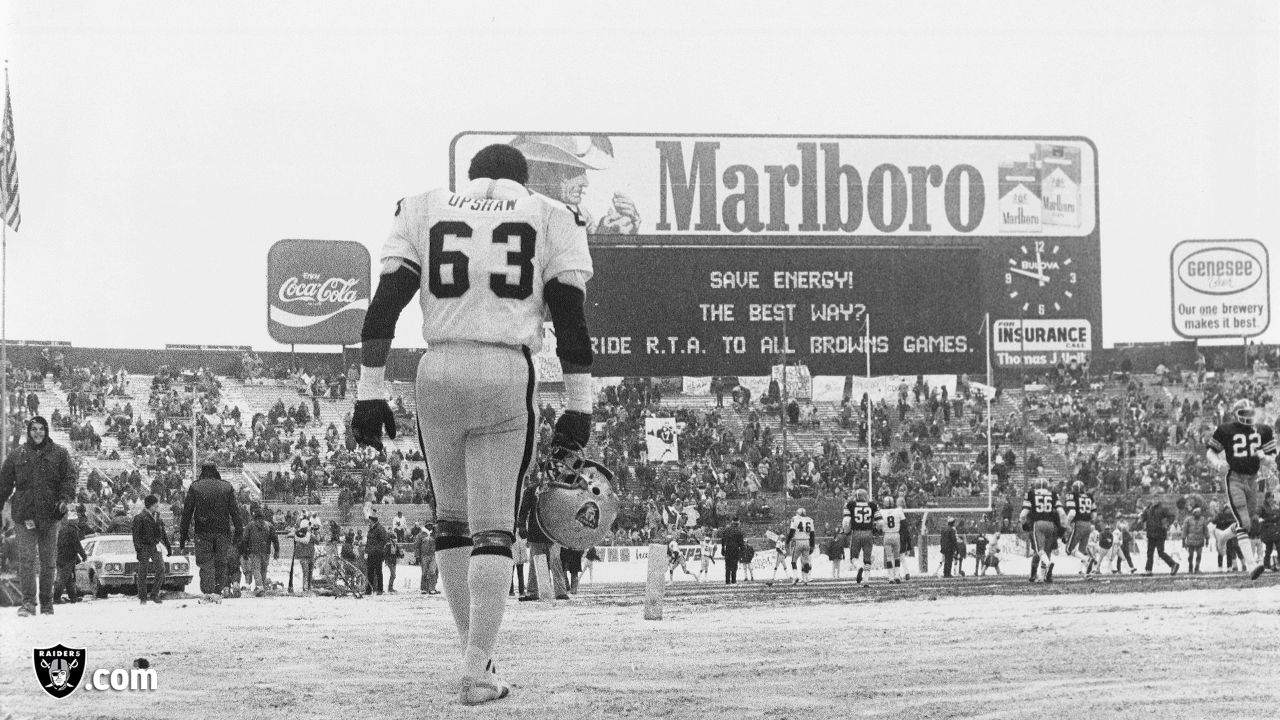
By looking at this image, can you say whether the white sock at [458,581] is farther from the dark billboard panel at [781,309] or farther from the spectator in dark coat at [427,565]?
the dark billboard panel at [781,309]

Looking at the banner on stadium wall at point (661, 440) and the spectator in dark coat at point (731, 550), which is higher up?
the banner on stadium wall at point (661, 440)

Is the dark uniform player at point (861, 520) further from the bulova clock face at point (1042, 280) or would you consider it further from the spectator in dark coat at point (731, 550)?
the bulova clock face at point (1042, 280)

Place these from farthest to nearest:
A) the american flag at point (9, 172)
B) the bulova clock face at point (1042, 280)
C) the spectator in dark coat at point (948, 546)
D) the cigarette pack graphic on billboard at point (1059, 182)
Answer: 1. the cigarette pack graphic on billboard at point (1059, 182)
2. the bulova clock face at point (1042, 280)
3. the spectator in dark coat at point (948, 546)
4. the american flag at point (9, 172)

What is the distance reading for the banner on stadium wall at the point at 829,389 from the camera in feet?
111

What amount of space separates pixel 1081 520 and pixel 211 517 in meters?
12.1

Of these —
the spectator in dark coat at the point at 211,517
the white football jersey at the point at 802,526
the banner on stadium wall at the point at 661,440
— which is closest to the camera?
the spectator in dark coat at the point at 211,517

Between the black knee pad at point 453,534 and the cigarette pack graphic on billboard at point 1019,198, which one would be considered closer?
the black knee pad at point 453,534

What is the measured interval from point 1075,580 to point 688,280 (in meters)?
7.29

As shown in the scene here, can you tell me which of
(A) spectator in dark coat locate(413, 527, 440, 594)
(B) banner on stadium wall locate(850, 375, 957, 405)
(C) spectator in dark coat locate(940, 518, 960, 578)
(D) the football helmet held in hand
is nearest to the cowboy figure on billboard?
(A) spectator in dark coat locate(413, 527, 440, 594)

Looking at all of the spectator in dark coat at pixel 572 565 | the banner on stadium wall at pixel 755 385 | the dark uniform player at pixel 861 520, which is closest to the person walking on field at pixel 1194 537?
the dark uniform player at pixel 861 520

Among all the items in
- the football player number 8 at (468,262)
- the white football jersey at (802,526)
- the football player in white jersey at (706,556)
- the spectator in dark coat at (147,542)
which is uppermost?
the football player number 8 at (468,262)

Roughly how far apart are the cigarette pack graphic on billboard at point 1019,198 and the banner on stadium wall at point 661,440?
24.7ft

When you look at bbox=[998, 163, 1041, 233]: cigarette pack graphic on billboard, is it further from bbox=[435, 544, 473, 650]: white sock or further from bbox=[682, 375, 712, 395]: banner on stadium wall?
bbox=[435, 544, 473, 650]: white sock

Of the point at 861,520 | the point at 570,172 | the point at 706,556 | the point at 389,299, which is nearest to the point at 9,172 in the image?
the point at 389,299
